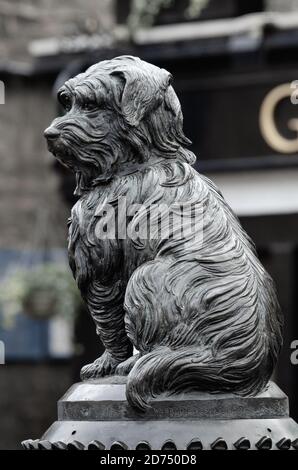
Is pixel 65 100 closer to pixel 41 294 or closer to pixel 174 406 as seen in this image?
pixel 174 406

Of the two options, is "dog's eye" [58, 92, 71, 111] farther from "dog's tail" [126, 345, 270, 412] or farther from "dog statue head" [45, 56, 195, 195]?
"dog's tail" [126, 345, 270, 412]

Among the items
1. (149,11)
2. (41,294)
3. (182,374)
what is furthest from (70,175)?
(182,374)

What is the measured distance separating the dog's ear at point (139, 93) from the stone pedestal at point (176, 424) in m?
0.82

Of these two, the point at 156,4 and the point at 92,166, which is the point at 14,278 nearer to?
the point at 156,4

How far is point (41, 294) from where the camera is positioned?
12.2 metres

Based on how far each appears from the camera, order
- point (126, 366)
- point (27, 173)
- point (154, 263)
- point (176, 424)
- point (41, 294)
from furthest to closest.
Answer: point (27, 173), point (41, 294), point (126, 366), point (154, 263), point (176, 424)

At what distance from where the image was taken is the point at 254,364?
159 inches

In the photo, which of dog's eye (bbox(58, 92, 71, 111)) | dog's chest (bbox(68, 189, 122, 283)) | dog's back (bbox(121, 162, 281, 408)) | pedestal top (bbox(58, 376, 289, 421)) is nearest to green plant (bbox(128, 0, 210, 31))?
dog's eye (bbox(58, 92, 71, 111))

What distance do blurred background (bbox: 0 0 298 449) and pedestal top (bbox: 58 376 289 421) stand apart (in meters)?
6.72

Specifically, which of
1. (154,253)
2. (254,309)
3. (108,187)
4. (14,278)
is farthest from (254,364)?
(14,278)

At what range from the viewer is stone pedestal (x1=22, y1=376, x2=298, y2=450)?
3.90 meters

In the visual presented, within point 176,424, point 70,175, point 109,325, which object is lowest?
point 176,424

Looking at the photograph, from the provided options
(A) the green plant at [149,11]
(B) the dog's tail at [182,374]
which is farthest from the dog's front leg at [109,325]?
(A) the green plant at [149,11]

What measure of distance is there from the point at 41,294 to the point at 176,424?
8.33m
